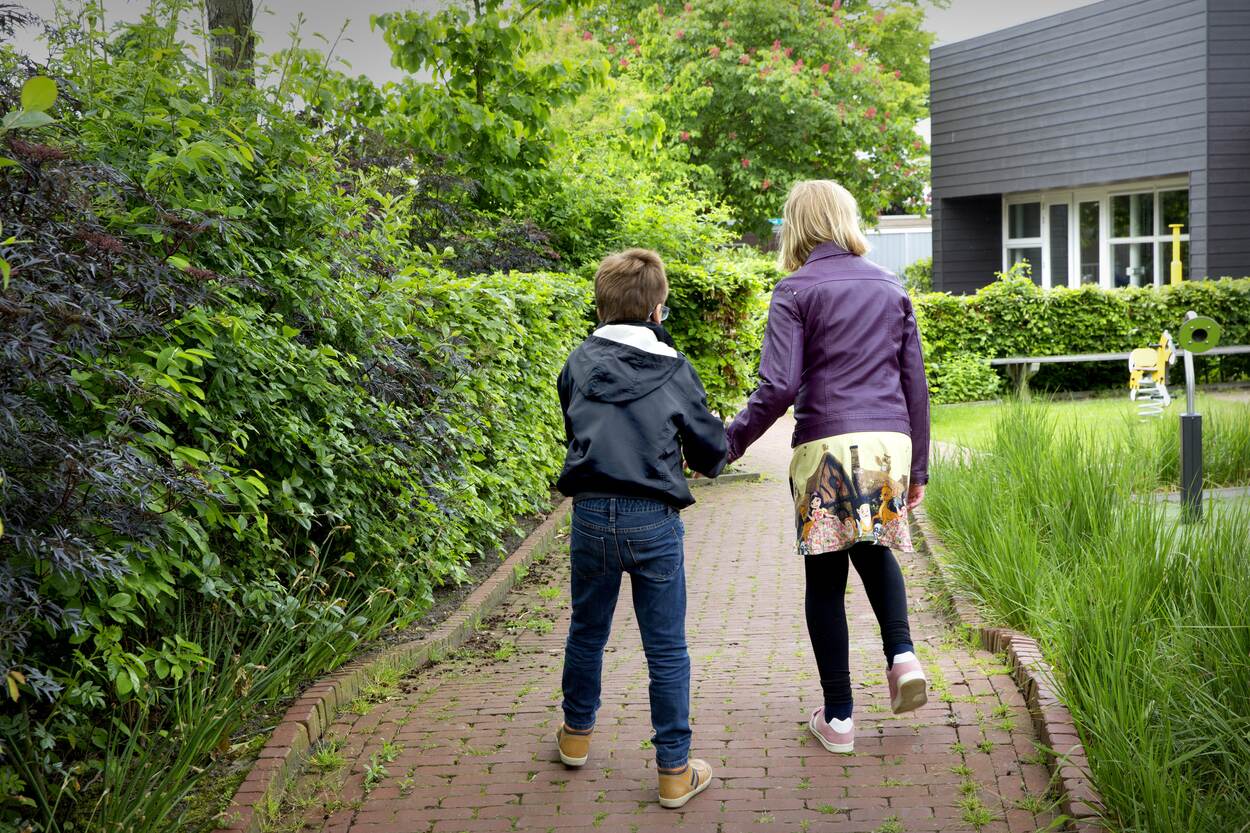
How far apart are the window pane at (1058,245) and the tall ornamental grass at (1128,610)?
18553mm

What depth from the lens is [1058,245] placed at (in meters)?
24.9

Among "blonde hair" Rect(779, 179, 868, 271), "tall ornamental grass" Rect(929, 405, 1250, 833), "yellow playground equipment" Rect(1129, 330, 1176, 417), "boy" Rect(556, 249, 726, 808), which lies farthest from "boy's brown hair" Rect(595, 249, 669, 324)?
"yellow playground equipment" Rect(1129, 330, 1176, 417)

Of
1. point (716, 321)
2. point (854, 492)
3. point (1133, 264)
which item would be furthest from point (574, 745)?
point (1133, 264)

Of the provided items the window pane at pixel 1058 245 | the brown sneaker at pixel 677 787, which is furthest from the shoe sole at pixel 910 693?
the window pane at pixel 1058 245

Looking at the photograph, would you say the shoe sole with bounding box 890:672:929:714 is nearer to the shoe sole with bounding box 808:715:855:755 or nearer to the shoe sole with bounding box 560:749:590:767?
the shoe sole with bounding box 808:715:855:755

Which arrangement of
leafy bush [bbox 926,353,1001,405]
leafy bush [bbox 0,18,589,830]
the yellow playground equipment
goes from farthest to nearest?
leafy bush [bbox 926,353,1001,405] → the yellow playground equipment → leafy bush [bbox 0,18,589,830]

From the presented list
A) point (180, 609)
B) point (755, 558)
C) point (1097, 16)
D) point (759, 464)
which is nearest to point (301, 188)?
point (180, 609)

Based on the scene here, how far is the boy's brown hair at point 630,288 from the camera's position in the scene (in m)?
4.15

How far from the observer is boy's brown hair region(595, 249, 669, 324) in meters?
4.15

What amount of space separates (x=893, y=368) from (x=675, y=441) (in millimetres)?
848

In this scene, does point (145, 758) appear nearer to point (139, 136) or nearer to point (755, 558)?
point (139, 136)

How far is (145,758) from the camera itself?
365 centimetres

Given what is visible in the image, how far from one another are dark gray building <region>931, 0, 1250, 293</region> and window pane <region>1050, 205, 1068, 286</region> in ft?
0.10

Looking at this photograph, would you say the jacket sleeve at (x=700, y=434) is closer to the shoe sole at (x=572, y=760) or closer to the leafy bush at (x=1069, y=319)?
the shoe sole at (x=572, y=760)
